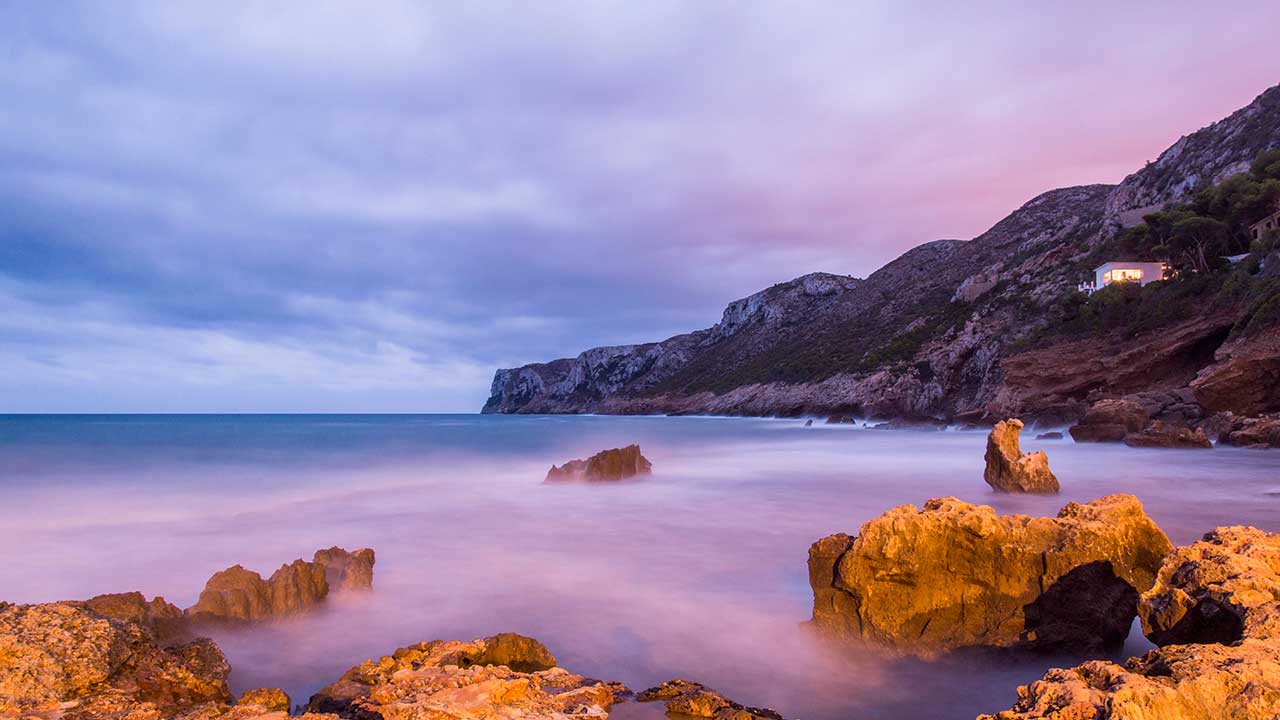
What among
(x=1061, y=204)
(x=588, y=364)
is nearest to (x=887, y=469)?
(x=1061, y=204)

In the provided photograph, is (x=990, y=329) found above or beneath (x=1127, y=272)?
beneath

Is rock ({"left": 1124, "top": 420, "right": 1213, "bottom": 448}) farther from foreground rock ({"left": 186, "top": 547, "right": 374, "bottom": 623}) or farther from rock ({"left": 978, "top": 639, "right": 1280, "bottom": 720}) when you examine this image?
foreground rock ({"left": 186, "top": 547, "right": 374, "bottom": 623})

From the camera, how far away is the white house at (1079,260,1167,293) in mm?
41375

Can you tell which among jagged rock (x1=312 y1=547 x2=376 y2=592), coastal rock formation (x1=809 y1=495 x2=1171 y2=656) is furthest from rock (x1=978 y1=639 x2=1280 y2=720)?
jagged rock (x1=312 y1=547 x2=376 y2=592)

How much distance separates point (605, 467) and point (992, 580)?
1390 cm

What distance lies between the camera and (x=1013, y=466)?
44.9 feet

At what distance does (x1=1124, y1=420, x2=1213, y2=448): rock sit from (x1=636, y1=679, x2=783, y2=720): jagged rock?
23.8 m

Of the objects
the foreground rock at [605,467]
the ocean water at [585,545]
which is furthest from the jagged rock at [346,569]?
the foreground rock at [605,467]

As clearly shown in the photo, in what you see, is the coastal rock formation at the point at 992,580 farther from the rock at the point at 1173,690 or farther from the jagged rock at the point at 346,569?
the jagged rock at the point at 346,569

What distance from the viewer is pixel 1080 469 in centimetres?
1906

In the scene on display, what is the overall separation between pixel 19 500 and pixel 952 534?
24.0 meters

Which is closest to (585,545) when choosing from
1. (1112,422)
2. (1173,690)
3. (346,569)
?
(346,569)

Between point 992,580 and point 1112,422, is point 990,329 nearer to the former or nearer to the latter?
point 1112,422

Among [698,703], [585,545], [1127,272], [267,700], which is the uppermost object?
[1127,272]
